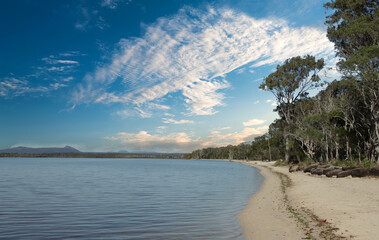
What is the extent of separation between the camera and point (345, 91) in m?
42.4

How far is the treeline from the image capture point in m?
30.8

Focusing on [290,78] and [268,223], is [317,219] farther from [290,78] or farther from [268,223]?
[290,78]

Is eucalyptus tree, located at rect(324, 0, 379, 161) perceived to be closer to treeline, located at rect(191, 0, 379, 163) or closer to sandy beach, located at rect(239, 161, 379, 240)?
treeline, located at rect(191, 0, 379, 163)

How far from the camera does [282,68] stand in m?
51.6

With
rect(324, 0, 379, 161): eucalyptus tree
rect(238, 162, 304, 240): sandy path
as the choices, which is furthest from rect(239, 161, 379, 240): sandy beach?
rect(324, 0, 379, 161): eucalyptus tree

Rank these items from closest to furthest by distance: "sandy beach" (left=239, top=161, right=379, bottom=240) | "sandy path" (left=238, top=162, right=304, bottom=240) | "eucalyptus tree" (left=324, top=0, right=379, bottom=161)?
"sandy beach" (left=239, top=161, right=379, bottom=240) → "sandy path" (left=238, top=162, right=304, bottom=240) → "eucalyptus tree" (left=324, top=0, right=379, bottom=161)

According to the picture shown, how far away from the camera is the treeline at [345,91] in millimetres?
30781

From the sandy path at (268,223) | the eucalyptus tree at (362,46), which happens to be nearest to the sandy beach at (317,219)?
the sandy path at (268,223)

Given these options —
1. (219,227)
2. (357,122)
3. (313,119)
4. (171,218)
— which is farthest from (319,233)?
(357,122)

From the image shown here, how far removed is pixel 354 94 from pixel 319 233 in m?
37.2

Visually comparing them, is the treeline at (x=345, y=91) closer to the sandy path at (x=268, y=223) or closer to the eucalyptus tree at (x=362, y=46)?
the eucalyptus tree at (x=362, y=46)

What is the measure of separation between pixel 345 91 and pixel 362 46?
15.2 meters

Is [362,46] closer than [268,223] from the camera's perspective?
No

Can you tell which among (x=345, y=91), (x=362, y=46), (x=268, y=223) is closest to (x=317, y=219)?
(x=268, y=223)
